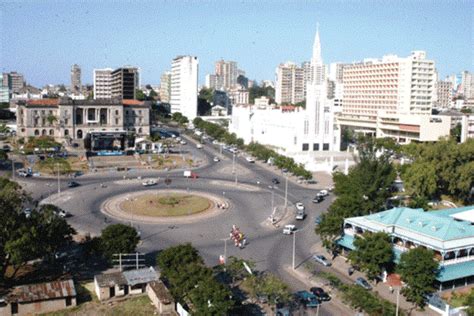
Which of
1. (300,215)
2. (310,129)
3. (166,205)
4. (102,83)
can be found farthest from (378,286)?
(102,83)

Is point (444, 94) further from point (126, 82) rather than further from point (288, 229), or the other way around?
point (288, 229)

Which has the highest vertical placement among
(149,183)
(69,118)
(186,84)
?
(186,84)

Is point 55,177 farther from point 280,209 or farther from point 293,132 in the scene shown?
point 293,132

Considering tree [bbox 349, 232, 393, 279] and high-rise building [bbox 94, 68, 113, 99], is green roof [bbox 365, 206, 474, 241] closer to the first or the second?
tree [bbox 349, 232, 393, 279]

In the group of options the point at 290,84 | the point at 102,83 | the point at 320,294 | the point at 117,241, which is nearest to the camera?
the point at 320,294

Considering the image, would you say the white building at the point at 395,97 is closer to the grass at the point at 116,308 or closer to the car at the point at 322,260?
the car at the point at 322,260

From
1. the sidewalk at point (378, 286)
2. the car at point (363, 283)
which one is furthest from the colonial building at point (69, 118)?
the car at point (363, 283)

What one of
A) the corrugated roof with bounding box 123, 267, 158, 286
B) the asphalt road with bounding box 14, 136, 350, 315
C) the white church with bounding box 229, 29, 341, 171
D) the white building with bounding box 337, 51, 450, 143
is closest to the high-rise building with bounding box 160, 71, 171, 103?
the white building with bounding box 337, 51, 450, 143
